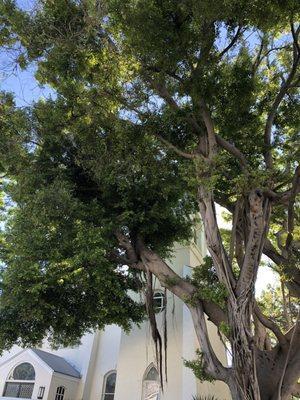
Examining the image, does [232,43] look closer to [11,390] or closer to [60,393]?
[60,393]

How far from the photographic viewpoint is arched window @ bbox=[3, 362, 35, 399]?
1650 cm

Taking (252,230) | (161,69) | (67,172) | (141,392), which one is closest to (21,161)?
(67,172)

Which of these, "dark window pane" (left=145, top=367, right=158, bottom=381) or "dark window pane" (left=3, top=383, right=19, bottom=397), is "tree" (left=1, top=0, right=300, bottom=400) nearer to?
"dark window pane" (left=145, top=367, right=158, bottom=381)

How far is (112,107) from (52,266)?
13.6ft

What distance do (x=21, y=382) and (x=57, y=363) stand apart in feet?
5.41

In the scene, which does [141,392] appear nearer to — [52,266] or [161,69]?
[52,266]

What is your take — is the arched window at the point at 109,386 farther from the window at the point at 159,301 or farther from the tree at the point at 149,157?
the tree at the point at 149,157

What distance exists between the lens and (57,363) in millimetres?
17219

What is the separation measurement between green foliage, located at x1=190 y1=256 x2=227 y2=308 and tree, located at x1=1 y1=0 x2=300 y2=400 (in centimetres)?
5

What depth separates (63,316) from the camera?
982 centimetres

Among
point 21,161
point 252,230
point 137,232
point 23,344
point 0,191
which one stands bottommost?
point 23,344

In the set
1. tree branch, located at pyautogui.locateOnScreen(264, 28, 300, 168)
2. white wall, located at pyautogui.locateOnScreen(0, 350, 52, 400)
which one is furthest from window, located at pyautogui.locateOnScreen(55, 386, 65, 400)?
tree branch, located at pyautogui.locateOnScreen(264, 28, 300, 168)

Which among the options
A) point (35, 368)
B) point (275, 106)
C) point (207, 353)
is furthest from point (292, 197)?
point (35, 368)

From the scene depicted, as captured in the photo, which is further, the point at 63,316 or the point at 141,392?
the point at 141,392
